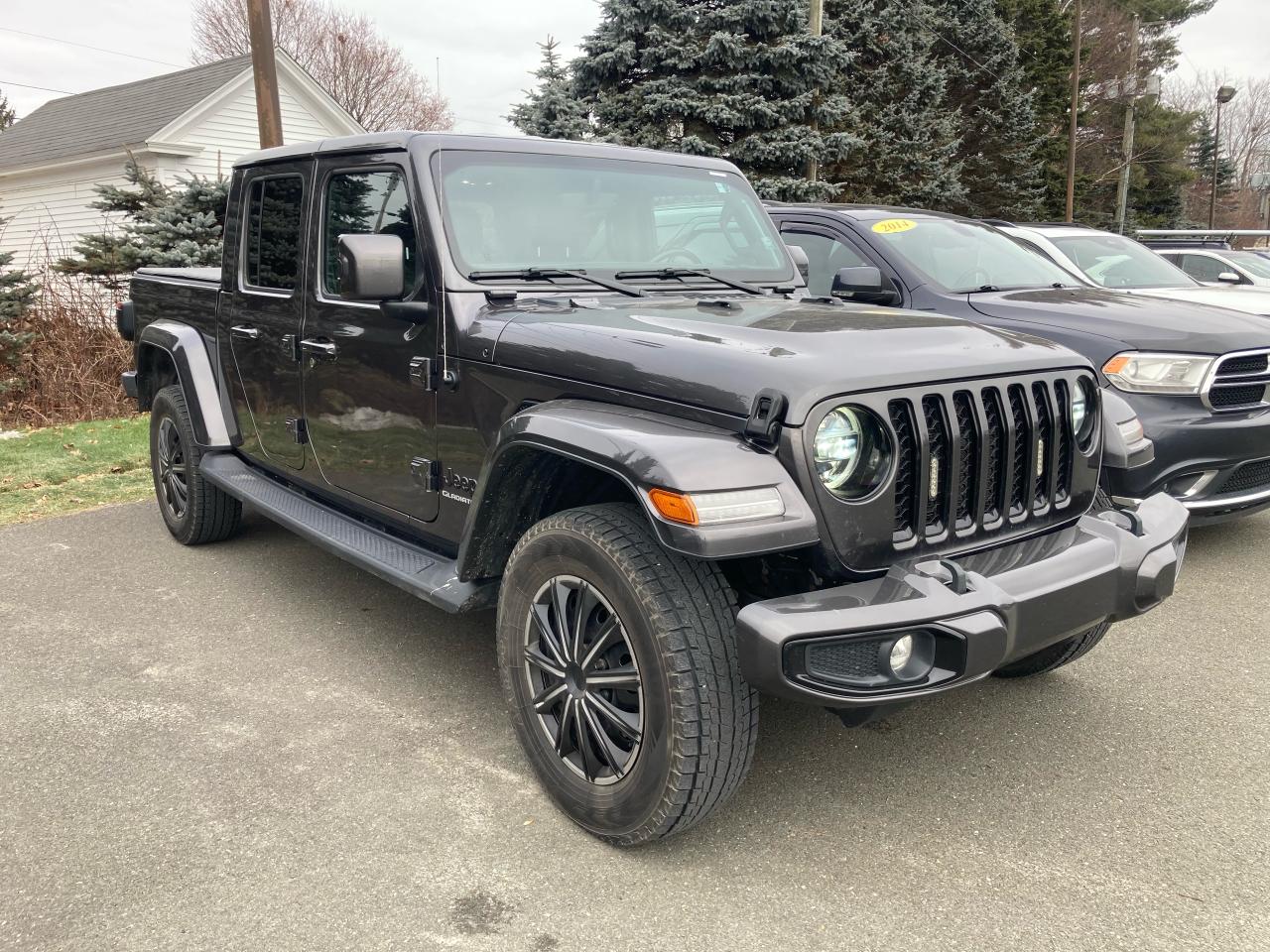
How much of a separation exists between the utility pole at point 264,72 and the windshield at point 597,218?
8.97 metres

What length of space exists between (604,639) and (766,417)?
0.71 m

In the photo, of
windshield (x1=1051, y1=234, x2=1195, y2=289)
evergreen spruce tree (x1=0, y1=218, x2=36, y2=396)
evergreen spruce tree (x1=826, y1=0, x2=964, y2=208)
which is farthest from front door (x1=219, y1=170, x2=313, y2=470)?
evergreen spruce tree (x1=826, y1=0, x2=964, y2=208)

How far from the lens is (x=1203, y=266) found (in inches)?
571

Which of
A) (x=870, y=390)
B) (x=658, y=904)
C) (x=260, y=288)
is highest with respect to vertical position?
(x=260, y=288)

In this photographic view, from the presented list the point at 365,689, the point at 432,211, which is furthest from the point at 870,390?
the point at 365,689

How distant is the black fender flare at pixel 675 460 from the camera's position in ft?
7.27

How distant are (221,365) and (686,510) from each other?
11.0 feet

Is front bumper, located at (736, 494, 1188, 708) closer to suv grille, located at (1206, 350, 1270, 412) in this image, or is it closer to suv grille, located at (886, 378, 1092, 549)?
suv grille, located at (886, 378, 1092, 549)

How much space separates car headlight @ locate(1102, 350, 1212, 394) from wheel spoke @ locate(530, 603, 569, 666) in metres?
3.44

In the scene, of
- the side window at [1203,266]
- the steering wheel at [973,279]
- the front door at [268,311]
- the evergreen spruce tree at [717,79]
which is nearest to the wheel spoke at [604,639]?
the front door at [268,311]

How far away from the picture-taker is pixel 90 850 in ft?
8.64

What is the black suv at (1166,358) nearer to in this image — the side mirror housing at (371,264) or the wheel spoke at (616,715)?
the side mirror housing at (371,264)

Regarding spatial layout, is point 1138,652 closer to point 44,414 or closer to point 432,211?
point 432,211

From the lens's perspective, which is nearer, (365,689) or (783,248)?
(365,689)
